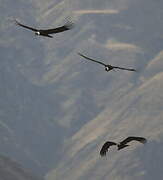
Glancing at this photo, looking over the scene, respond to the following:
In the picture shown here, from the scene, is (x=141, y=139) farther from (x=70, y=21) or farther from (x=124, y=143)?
(x=70, y=21)

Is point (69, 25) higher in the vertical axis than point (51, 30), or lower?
lower

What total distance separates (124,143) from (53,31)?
590cm

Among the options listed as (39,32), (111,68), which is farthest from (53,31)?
(111,68)

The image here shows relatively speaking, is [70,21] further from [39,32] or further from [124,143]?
[124,143]

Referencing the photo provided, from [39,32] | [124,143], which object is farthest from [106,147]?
[39,32]

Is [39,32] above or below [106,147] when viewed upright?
above

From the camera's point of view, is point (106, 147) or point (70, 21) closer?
point (70, 21)

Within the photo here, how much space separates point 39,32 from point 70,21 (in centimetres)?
160

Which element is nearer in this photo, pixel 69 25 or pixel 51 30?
pixel 69 25

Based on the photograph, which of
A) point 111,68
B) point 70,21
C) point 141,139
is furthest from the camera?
point 111,68

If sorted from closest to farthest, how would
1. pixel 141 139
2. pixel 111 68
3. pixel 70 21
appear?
pixel 70 21
pixel 141 139
pixel 111 68

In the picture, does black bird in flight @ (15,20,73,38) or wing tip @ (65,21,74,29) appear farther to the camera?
wing tip @ (65,21,74,29)

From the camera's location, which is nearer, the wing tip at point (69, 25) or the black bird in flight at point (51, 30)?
the black bird in flight at point (51, 30)

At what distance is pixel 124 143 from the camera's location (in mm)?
29672
